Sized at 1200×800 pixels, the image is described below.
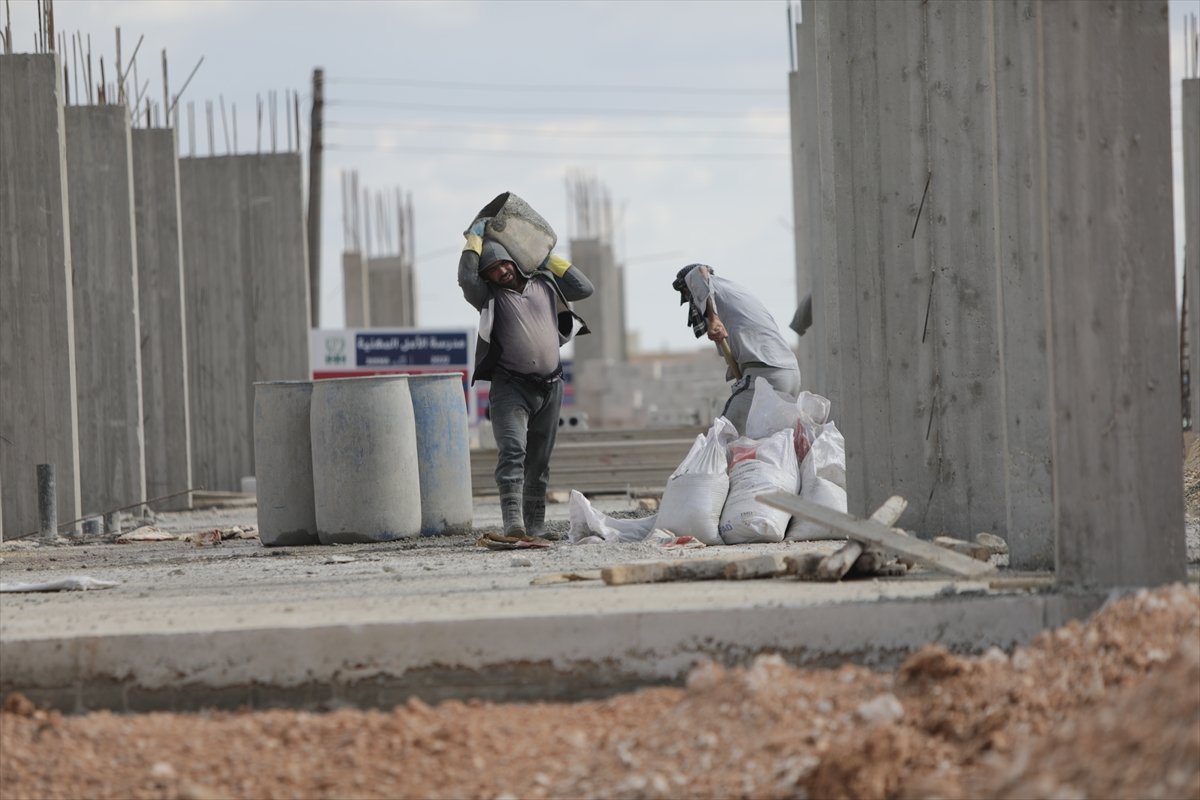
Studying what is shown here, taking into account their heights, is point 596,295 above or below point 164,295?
above

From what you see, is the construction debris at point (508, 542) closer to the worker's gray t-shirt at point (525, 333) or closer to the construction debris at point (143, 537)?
the worker's gray t-shirt at point (525, 333)

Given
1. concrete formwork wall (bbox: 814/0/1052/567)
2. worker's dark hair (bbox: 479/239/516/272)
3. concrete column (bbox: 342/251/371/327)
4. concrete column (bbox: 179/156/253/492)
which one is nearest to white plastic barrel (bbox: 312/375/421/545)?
worker's dark hair (bbox: 479/239/516/272)

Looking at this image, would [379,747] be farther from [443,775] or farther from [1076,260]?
[1076,260]

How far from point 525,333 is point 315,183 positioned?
1712 centimetres

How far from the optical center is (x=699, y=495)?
8.32 metres

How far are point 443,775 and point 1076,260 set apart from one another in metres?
2.39

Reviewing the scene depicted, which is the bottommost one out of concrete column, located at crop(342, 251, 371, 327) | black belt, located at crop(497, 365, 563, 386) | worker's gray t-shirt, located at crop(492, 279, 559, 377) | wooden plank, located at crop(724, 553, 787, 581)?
wooden plank, located at crop(724, 553, 787, 581)

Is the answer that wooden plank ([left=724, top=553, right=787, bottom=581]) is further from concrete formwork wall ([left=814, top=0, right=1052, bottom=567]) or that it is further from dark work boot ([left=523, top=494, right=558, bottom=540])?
dark work boot ([left=523, top=494, right=558, bottom=540])

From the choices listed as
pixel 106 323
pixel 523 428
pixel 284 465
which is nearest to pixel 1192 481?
pixel 523 428

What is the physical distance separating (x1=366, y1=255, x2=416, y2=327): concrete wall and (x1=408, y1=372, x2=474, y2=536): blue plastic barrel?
21.6 meters

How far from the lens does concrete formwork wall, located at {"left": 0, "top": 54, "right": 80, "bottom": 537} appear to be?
1098 cm

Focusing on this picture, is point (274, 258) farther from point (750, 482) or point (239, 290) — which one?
point (750, 482)

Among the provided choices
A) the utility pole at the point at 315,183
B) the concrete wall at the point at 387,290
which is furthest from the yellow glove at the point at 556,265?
the concrete wall at the point at 387,290

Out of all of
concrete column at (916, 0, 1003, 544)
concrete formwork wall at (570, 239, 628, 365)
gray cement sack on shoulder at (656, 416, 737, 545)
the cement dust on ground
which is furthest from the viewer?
concrete formwork wall at (570, 239, 628, 365)
